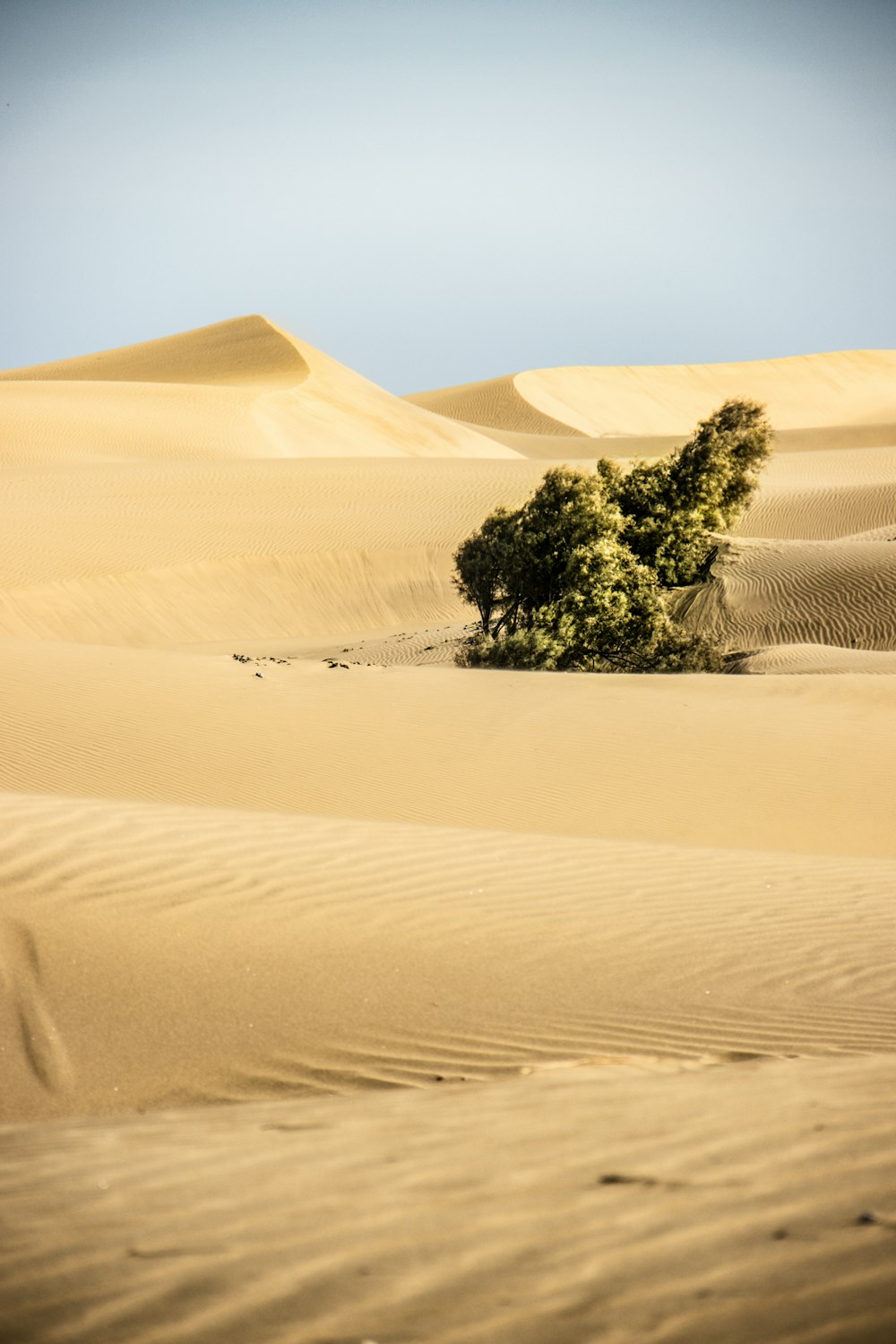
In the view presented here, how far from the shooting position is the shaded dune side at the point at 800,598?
804 inches

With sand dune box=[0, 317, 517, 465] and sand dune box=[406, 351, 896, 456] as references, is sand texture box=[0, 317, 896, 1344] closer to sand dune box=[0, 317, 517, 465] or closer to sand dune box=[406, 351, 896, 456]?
sand dune box=[0, 317, 517, 465]

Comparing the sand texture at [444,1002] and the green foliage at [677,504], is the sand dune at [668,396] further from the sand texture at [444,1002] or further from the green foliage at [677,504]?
the sand texture at [444,1002]

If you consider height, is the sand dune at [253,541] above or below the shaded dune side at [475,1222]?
above

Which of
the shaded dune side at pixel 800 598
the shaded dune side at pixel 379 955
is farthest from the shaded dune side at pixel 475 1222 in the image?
the shaded dune side at pixel 800 598

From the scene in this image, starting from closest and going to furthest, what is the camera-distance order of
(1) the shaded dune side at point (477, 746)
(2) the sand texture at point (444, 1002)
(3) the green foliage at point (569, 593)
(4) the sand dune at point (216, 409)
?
(2) the sand texture at point (444, 1002)
(1) the shaded dune side at point (477, 746)
(3) the green foliage at point (569, 593)
(4) the sand dune at point (216, 409)

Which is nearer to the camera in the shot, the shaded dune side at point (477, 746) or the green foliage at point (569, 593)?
the shaded dune side at point (477, 746)

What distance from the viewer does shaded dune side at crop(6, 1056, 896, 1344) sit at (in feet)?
7.37

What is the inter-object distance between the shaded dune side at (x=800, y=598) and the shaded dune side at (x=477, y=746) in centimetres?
696

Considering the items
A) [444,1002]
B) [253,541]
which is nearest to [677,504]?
[253,541]

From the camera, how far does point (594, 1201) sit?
2764mm

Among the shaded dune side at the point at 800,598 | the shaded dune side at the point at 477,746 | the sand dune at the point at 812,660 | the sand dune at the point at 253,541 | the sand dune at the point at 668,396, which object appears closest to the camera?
the shaded dune side at the point at 477,746

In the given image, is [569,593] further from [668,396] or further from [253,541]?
[668,396]

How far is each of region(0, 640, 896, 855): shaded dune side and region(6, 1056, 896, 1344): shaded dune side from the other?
512 centimetres

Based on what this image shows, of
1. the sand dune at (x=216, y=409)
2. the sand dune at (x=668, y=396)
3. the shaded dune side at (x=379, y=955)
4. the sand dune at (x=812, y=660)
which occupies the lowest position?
the shaded dune side at (x=379, y=955)
